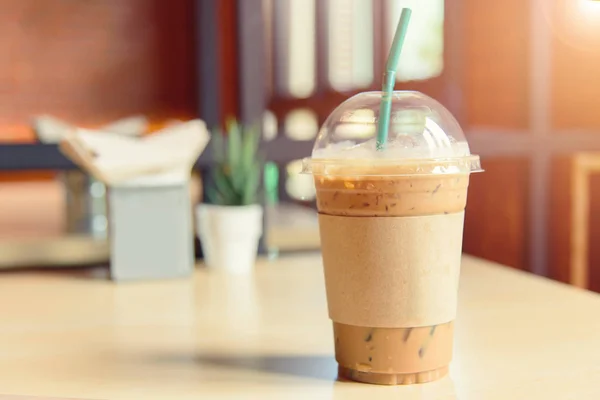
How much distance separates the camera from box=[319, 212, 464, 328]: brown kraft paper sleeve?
0.82 metres

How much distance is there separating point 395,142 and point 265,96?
1532mm

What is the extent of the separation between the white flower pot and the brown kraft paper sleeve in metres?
0.76

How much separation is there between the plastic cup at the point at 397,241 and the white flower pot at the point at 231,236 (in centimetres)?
75

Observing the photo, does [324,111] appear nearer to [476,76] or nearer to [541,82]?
[476,76]

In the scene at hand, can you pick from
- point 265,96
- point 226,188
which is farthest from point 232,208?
point 265,96

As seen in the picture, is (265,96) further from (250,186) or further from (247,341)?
(247,341)

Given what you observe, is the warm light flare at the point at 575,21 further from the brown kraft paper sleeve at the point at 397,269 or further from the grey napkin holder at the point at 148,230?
the brown kraft paper sleeve at the point at 397,269

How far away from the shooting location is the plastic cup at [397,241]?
819mm

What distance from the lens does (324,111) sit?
4.42 m

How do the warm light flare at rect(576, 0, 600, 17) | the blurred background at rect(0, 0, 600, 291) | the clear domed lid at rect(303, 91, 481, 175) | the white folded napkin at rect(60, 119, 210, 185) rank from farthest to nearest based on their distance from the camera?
the warm light flare at rect(576, 0, 600, 17) < the blurred background at rect(0, 0, 600, 291) < the white folded napkin at rect(60, 119, 210, 185) < the clear domed lid at rect(303, 91, 481, 175)

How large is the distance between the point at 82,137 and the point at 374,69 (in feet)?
9.43

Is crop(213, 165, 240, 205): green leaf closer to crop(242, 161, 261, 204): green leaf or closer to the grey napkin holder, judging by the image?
crop(242, 161, 261, 204): green leaf

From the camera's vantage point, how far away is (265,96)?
2.33 meters

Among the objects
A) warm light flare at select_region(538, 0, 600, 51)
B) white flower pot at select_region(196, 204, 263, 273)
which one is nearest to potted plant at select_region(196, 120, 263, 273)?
white flower pot at select_region(196, 204, 263, 273)
